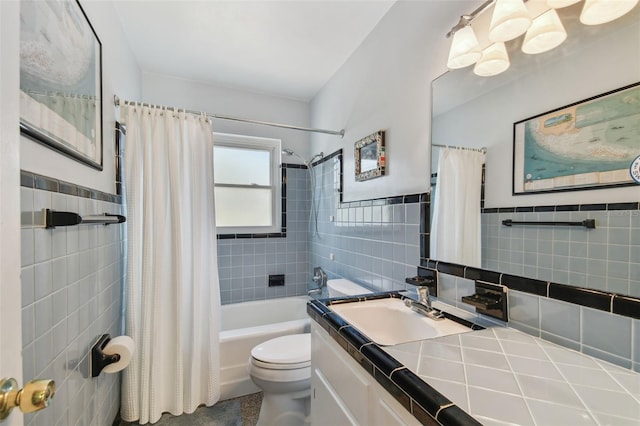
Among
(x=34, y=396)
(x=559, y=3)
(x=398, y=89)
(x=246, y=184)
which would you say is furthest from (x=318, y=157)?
(x=34, y=396)

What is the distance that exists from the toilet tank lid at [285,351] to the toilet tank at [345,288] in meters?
0.37

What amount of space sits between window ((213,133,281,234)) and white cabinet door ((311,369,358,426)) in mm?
1816

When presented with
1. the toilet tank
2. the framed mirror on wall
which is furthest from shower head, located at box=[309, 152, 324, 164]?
the toilet tank

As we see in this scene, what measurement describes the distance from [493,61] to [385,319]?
1169 mm

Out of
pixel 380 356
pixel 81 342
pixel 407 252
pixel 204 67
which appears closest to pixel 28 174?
pixel 81 342

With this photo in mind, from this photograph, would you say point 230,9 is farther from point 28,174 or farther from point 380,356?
point 380,356

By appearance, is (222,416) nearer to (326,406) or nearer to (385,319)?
(326,406)

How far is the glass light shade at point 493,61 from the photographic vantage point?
1.03m

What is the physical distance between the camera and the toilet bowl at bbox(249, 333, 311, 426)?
4.91 ft

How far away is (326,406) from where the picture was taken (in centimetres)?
105

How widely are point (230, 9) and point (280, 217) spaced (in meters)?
1.76

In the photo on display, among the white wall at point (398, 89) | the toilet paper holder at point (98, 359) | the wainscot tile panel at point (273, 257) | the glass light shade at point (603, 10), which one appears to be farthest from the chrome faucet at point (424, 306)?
the wainscot tile panel at point (273, 257)

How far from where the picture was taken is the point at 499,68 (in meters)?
1.05

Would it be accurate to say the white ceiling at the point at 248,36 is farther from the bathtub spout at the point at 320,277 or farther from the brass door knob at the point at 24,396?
the brass door knob at the point at 24,396
